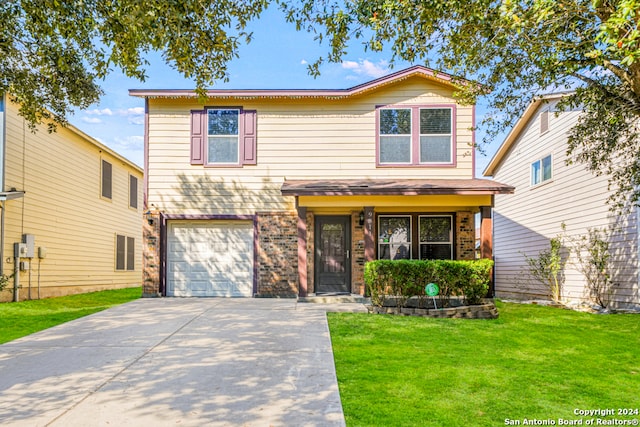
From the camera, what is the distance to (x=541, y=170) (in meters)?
14.3

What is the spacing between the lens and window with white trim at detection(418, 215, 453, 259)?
11.7 m

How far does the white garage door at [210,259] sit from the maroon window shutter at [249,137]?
68.0 inches

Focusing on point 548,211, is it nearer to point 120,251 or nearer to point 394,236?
point 394,236

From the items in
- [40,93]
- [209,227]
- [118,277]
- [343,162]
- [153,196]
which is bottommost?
[118,277]

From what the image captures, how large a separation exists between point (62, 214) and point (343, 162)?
9.19 meters

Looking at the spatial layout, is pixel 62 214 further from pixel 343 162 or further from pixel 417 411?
pixel 417 411

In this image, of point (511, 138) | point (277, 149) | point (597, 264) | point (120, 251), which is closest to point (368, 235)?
point (277, 149)

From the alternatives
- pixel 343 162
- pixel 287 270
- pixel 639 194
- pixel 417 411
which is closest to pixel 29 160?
pixel 287 270

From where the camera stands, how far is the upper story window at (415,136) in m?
11.8

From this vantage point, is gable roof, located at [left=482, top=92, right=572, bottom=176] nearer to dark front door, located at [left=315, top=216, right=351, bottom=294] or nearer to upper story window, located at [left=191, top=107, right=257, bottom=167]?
dark front door, located at [left=315, top=216, right=351, bottom=294]

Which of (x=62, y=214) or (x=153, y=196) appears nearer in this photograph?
(x=153, y=196)

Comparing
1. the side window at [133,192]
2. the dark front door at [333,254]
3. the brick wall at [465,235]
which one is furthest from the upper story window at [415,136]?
the side window at [133,192]

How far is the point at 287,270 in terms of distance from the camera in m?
11.8

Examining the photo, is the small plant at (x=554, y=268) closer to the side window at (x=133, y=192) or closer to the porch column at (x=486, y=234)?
the porch column at (x=486, y=234)
